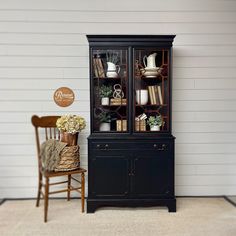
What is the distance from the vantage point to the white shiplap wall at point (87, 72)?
361 centimetres

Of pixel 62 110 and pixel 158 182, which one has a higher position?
pixel 62 110

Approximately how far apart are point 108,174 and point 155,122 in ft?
2.73

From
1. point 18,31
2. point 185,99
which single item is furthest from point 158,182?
point 18,31

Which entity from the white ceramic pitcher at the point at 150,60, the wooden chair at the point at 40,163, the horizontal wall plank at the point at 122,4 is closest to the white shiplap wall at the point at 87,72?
the horizontal wall plank at the point at 122,4

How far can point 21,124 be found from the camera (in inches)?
144

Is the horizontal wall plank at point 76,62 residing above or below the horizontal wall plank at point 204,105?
above

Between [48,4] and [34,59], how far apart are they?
73 cm

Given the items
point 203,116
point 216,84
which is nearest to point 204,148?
point 203,116

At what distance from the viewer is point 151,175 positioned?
3.26 metres

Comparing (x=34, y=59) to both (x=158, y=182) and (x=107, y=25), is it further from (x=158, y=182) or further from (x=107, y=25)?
(x=158, y=182)

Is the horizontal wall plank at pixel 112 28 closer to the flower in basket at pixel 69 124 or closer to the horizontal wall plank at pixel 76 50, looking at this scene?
the horizontal wall plank at pixel 76 50

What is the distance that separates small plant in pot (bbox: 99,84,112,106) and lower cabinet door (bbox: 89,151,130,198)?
0.60 metres

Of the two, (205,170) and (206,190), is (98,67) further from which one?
(206,190)

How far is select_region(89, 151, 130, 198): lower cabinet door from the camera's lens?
324 cm
